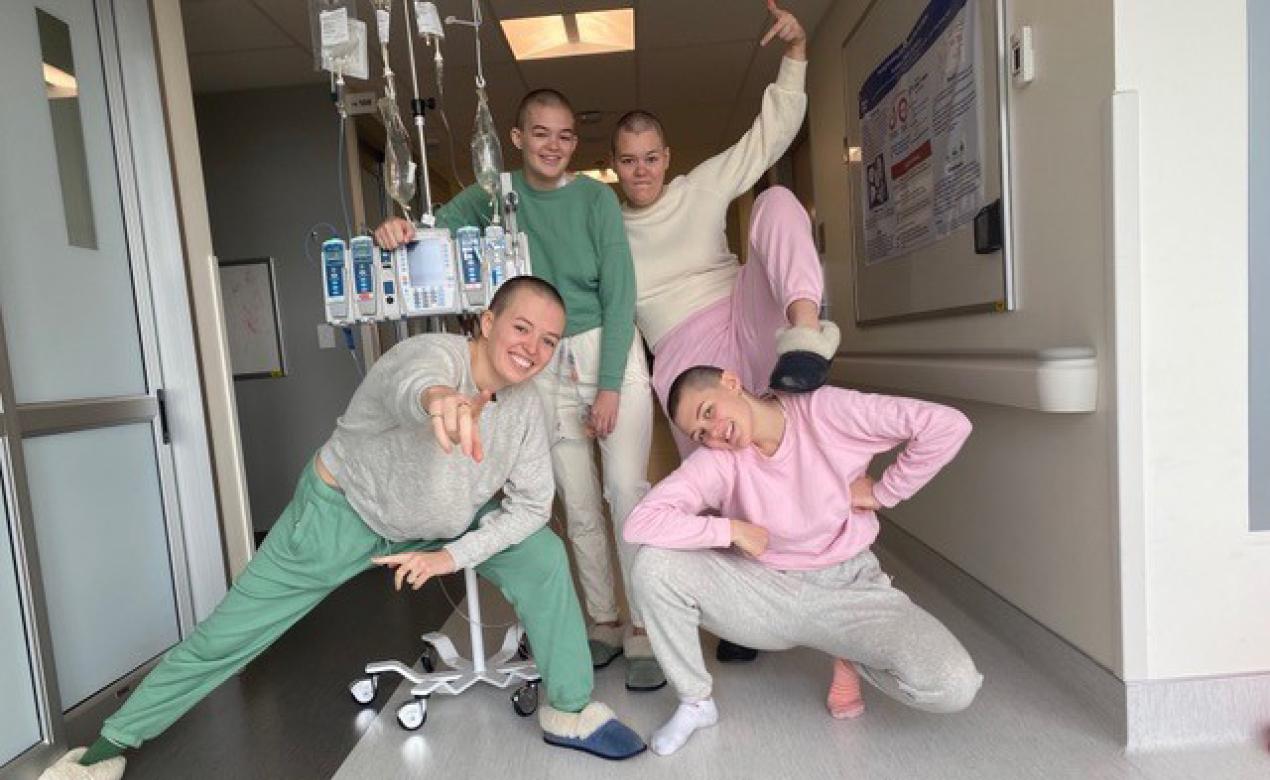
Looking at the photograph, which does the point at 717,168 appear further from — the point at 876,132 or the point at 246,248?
the point at 246,248

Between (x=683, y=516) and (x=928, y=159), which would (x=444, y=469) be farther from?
(x=928, y=159)

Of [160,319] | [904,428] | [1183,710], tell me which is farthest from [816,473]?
[160,319]

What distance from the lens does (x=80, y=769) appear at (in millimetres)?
1672

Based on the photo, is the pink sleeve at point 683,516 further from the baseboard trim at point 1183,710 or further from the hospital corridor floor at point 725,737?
the baseboard trim at point 1183,710

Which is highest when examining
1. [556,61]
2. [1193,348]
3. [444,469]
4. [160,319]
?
[556,61]

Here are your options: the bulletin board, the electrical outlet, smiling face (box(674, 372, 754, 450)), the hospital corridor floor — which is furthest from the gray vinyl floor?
the electrical outlet

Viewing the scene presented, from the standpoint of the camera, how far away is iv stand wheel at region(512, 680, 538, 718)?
1.88 m

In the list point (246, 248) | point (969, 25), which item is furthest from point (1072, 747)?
point (246, 248)

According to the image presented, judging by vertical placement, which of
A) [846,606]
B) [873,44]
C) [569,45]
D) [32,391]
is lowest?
[846,606]

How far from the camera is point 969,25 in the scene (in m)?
2.04

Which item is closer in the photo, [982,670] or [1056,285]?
[1056,285]

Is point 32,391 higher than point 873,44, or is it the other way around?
point 873,44

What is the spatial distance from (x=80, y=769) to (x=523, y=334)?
4.40 feet

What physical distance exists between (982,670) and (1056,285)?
953 millimetres
